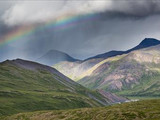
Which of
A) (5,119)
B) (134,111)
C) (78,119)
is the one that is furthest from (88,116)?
(5,119)

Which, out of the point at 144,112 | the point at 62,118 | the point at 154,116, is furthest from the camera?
the point at 62,118

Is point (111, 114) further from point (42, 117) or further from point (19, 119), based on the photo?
point (19, 119)

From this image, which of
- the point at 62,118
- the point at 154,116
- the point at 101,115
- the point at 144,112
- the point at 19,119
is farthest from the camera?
the point at 19,119

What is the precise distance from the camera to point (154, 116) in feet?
495

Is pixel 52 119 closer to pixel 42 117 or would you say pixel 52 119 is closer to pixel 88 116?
pixel 42 117

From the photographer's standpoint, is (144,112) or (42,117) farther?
(42,117)

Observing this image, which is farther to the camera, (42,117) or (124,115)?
(42,117)

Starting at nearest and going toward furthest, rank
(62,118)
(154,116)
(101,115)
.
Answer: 1. (154,116)
2. (101,115)
3. (62,118)

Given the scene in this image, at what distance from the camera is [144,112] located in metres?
164

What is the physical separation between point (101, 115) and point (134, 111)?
2201 centimetres

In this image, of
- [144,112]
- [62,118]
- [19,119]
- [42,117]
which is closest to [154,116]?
[144,112]

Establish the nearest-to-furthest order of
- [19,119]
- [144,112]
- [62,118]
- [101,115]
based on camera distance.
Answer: [144,112] → [101,115] → [62,118] → [19,119]

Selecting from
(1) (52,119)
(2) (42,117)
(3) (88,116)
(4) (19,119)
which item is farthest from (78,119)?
(4) (19,119)

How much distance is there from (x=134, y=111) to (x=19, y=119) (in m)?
87.2
